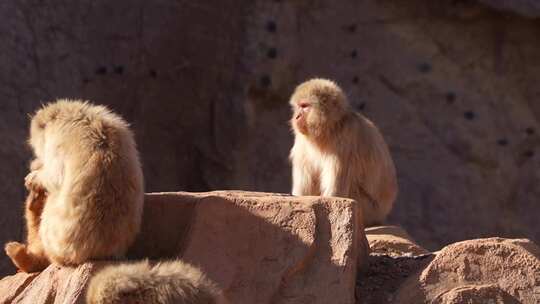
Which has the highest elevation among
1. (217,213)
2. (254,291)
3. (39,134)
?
(39,134)

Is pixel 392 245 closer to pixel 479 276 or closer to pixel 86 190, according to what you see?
pixel 479 276

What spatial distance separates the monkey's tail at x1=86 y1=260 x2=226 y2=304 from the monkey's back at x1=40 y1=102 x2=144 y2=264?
96 centimetres

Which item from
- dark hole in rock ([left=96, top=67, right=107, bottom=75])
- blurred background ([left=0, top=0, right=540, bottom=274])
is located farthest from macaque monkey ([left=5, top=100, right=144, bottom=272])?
dark hole in rock ([left=96, top=67, right=107, bottom=75])

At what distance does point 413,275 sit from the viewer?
6.38 metres

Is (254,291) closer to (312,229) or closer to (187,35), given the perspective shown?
(312,229)

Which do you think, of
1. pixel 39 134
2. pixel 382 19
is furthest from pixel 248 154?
pixel 39 134

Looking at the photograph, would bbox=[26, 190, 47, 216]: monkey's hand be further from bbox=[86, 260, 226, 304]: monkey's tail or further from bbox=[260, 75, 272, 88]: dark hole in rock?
bbox=[260, 75, 272, 88]: dark hole in rock

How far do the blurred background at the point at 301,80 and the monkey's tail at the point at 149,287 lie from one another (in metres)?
7.83

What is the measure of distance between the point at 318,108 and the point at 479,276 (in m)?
3.86

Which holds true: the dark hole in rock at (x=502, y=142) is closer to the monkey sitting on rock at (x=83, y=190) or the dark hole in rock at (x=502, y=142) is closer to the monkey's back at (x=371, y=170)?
the monkey's back at (x=371, y=170)

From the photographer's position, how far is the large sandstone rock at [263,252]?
250 inches

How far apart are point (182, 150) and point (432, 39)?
382 cm

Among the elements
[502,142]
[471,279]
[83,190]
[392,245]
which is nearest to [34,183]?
[83,190]

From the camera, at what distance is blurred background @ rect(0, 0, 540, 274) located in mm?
13859
